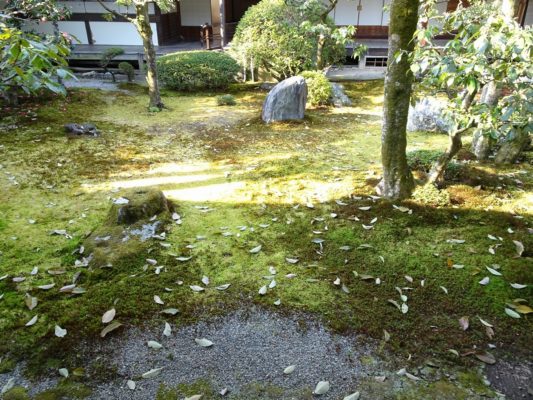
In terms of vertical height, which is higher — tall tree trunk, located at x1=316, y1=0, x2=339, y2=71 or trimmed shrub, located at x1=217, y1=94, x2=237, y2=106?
tall tree trunk, located at x1=316, y1=0, x2=339, y2=71

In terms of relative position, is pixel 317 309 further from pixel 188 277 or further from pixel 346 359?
pixel 188 277

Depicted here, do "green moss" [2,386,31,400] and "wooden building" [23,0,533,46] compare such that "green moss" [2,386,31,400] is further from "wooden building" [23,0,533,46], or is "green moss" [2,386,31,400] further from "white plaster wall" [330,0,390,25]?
"white plaster wall" [330,0,390,25]

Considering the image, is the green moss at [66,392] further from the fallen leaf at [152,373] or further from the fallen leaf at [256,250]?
the fallen leaf at [256,250]

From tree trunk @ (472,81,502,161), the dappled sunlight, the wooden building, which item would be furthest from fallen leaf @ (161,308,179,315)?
the wooden building

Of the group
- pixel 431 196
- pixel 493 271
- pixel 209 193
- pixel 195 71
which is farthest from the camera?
pixel 195 71

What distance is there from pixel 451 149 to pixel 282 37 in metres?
7.98

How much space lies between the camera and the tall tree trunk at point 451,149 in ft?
14.6

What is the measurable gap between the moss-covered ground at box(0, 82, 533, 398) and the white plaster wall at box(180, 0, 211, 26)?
42.5 ft

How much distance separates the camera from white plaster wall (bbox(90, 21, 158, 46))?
52.1 feet

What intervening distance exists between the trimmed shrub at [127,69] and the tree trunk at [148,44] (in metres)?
3.17

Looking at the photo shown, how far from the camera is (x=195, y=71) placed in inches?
463

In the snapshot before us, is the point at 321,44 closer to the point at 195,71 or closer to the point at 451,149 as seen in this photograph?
the point at 195,71

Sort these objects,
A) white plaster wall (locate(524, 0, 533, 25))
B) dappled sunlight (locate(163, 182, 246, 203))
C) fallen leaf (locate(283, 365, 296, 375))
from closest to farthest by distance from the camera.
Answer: fallen leaf (locate(283, 365, 296, 375)) < dappled sunlight (locate(163, 182, 246, 203)) < white plaster wall (locate(524, 0, 533, 25))

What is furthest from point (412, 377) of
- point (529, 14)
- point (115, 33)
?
point (529, 14)
